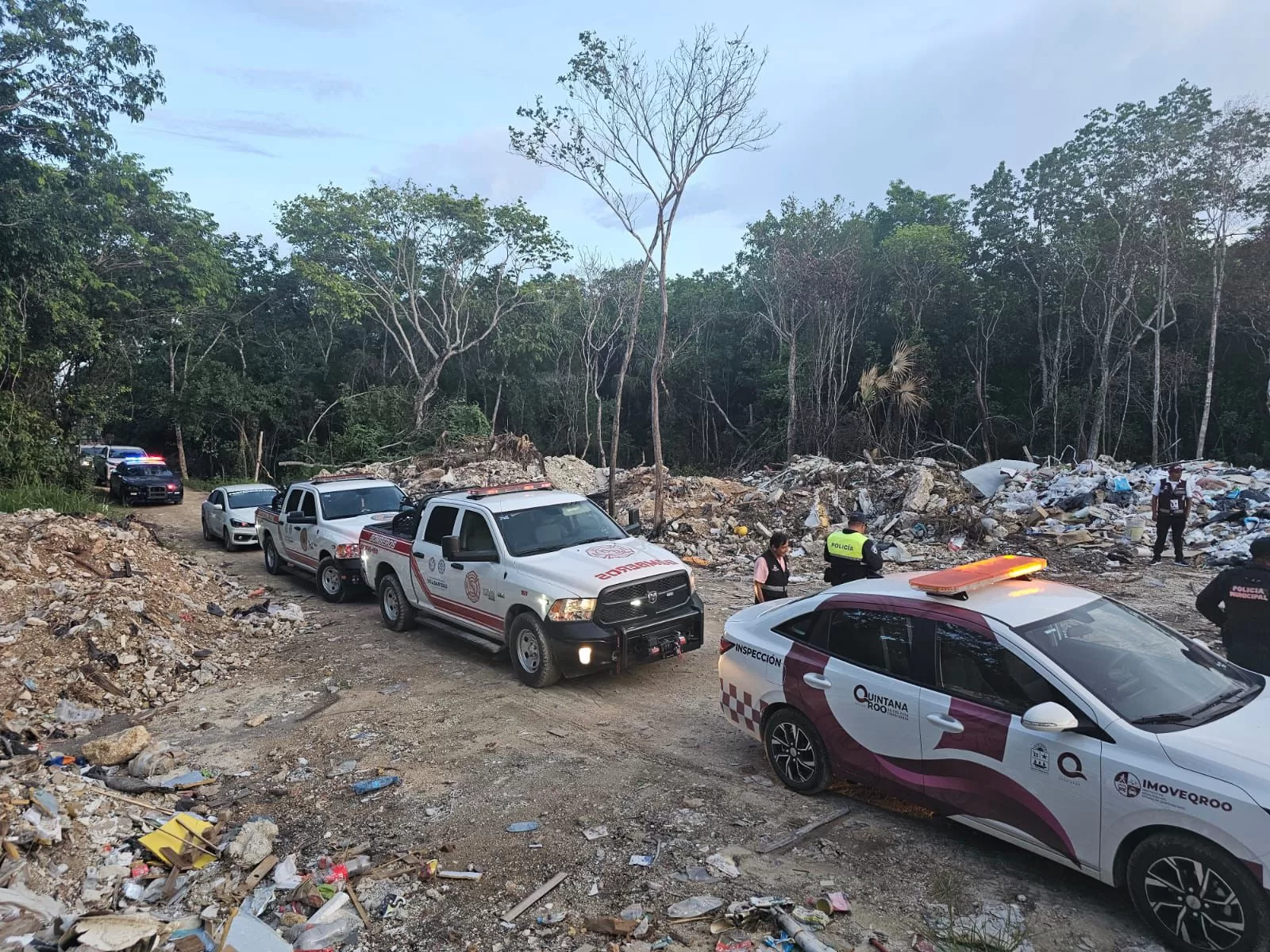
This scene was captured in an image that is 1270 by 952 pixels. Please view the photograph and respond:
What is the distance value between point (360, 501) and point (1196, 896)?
11.7m

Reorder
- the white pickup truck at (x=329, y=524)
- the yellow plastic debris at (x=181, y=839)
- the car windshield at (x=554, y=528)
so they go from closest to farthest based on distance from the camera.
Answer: the yellow plastic debris at (x=181, y=839) < the car windshield at (x=554, y=528) < the white pickup truck at (x=329, y=524)

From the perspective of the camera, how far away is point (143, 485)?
23703 mm

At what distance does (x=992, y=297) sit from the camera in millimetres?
29766

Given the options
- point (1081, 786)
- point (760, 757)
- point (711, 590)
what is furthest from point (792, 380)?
point (1081, 786)

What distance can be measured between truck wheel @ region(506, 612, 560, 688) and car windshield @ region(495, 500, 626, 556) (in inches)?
29.8

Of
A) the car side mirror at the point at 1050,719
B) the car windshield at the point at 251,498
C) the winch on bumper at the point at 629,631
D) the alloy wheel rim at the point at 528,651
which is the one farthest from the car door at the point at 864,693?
the car windshield at the point at 251,498

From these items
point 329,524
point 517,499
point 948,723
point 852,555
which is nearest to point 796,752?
point 948,723

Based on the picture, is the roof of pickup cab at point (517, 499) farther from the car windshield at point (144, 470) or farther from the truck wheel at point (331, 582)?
the car windshield at point (144, 470)

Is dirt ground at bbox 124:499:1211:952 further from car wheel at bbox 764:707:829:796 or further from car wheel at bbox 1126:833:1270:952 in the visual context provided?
car wheel at bbox 1126:833:1270:952

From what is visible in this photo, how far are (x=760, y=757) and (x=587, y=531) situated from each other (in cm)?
337

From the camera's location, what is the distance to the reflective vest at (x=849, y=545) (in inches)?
287

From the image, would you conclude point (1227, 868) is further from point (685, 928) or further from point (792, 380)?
point (792, 380)

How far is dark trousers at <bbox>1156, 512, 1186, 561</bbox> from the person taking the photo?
1262cm

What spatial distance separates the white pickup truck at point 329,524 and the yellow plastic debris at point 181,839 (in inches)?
246
